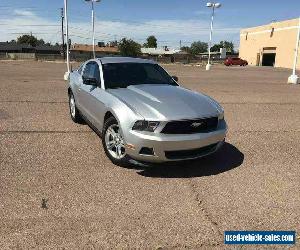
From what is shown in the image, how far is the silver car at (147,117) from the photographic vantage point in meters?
4.67

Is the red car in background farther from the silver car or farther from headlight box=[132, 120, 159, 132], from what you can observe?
headlight box=[132, 120, 159, 132]

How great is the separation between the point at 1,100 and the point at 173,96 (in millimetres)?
7569

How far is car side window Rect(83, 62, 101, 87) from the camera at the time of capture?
251 inches

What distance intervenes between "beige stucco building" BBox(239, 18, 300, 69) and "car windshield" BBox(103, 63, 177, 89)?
50.7 meters

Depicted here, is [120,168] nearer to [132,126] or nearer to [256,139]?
[132,126]

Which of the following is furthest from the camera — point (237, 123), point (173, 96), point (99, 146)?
point (237, 123)

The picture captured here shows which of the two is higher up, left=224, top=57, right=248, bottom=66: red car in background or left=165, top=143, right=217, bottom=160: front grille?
left=224, top=57, right=248, bottom=66: red car in background

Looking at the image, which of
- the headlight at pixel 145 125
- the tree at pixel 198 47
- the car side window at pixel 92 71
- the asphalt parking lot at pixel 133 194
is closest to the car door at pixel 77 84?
the car side window at pixel 92 71

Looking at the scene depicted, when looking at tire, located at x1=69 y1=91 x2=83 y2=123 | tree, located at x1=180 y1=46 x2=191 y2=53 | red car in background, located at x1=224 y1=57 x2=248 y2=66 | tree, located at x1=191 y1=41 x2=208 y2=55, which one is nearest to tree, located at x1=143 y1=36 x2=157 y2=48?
tree, located at x1=180 y1=46 x2=191 y2=53

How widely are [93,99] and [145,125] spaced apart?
1.76 meters

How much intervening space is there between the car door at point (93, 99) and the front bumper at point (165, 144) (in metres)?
1.13

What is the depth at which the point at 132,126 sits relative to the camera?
4.75 meters

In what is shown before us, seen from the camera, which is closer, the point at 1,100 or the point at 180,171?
the point at 180,171

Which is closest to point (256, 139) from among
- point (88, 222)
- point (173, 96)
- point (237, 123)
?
point (237, 123)
